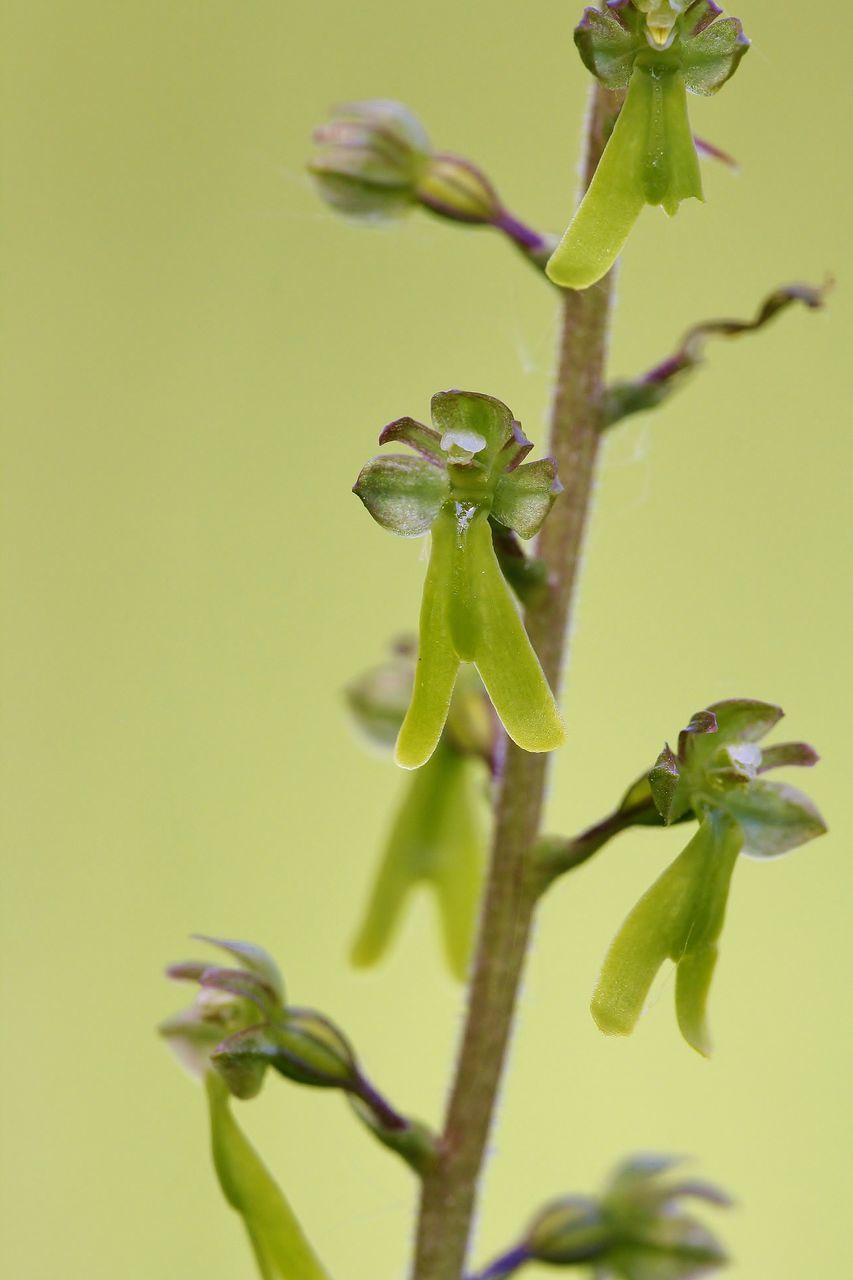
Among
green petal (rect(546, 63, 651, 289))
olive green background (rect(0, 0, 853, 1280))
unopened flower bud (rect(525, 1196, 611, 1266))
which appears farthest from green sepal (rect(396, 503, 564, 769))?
olive green background (rect(0, 0, 853, 1280))

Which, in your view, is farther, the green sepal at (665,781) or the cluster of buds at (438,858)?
the cluster of buds at (438,858)

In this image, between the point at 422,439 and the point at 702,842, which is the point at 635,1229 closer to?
the point at 702,842

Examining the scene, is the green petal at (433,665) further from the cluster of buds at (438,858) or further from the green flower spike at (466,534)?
the cluster of buds at (438,858)

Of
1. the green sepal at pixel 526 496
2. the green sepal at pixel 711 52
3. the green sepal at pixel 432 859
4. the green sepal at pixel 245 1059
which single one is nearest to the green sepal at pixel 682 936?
the green sepal at pixel 526 496

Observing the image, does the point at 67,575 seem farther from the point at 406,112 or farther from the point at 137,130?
the point at 406,112

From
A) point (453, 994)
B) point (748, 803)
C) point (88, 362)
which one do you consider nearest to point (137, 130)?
point (88, 362)

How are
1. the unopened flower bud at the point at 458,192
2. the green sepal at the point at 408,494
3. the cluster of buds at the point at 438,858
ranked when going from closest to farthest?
the green sepal at the point at 408,494, the unopened flower bud at the point at 458,192, the cluster of buds at the point at 438,858

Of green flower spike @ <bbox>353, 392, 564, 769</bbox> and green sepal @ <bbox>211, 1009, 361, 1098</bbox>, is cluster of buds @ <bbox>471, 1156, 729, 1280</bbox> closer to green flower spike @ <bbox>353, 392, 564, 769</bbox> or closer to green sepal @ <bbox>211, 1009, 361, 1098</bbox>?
green sepal @ <bbox>211, 1009, 361, 1098</bbox>
